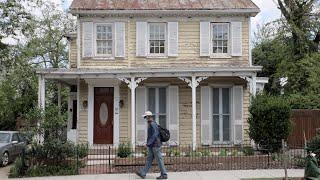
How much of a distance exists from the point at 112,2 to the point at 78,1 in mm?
1553

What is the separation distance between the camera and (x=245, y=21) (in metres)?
22.8

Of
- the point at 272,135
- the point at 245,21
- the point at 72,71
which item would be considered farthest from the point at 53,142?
the point at 245,21

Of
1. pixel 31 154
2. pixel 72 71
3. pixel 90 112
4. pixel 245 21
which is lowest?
pixel 31 154

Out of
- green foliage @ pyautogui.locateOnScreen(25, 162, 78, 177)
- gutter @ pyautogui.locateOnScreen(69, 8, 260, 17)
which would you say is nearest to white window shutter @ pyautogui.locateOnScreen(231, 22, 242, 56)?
gutter @ pyautogui.locateOnScreen(69, 8, 260, 17)

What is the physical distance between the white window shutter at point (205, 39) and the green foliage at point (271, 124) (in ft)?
14.3

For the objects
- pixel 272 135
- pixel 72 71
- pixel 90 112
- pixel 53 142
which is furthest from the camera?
pixel 90 112

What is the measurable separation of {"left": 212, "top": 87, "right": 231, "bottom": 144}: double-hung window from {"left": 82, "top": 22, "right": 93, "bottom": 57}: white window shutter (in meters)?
5.85

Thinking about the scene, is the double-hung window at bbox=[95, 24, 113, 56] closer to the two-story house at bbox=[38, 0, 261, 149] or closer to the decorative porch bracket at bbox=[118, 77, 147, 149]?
the two-story house at bbox=[38, 0, 261, 149]

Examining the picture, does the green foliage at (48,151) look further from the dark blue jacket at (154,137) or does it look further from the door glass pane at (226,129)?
the door glass pane at (226,129)

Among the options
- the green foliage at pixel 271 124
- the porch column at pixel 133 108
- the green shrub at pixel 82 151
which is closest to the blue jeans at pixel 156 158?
the green shrub at pixel 82 151

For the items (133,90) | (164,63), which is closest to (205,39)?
(164,63)

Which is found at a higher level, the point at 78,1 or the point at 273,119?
the point at 78,1

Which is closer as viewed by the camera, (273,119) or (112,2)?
(273,119)

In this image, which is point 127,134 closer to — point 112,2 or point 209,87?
point 209,87
